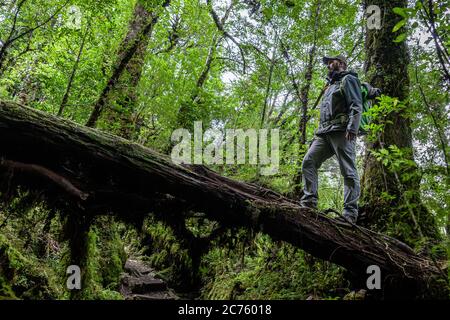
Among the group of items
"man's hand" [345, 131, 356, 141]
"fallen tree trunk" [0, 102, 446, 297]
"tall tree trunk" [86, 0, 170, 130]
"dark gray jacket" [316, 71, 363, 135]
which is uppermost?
"tall tree trunk" [86, 0, 170, 130]

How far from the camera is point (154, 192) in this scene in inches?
166

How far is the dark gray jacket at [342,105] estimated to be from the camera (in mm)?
5074

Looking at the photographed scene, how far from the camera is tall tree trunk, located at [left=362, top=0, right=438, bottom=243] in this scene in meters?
5.40

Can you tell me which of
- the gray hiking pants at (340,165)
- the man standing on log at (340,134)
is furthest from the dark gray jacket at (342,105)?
the gray hiking pants at (340,165)

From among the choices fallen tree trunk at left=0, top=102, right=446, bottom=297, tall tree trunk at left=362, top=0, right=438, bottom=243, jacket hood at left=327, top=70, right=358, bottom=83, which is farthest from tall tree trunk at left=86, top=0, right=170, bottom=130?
tall tree trunk at left=362, top=0, right=438, bottom=243

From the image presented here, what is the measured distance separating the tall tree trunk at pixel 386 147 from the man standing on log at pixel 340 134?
0.63 metres

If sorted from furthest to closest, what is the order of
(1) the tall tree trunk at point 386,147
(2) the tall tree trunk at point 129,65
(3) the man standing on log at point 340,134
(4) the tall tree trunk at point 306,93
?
(4) the tall tree trunk at point 306,93
(2) the tall tree trunk at point 129,65
(1) the tall tree trunk at point 386,147
(3) the man standing on log at point 340,134

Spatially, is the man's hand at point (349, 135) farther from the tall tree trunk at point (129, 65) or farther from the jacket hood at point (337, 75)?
the tall tree trunk at point (129, 65)

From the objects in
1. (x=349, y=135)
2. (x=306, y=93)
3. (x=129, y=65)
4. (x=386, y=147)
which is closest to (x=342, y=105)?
(x=349, y=135)

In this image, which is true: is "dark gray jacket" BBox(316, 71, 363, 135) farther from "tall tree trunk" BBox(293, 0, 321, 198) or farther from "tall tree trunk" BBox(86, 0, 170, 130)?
"tall tree trunk" BBox(86, 0, 170, 130)

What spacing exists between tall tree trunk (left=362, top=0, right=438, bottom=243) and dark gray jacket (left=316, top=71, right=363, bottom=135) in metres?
0.72

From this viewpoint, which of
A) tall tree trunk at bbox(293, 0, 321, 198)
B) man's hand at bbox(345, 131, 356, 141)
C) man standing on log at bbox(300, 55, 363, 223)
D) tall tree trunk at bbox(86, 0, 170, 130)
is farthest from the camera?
tall tree trunk at bbox(293, 0, 321, 198)

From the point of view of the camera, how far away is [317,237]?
4.48 m

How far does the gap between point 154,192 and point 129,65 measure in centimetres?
526
